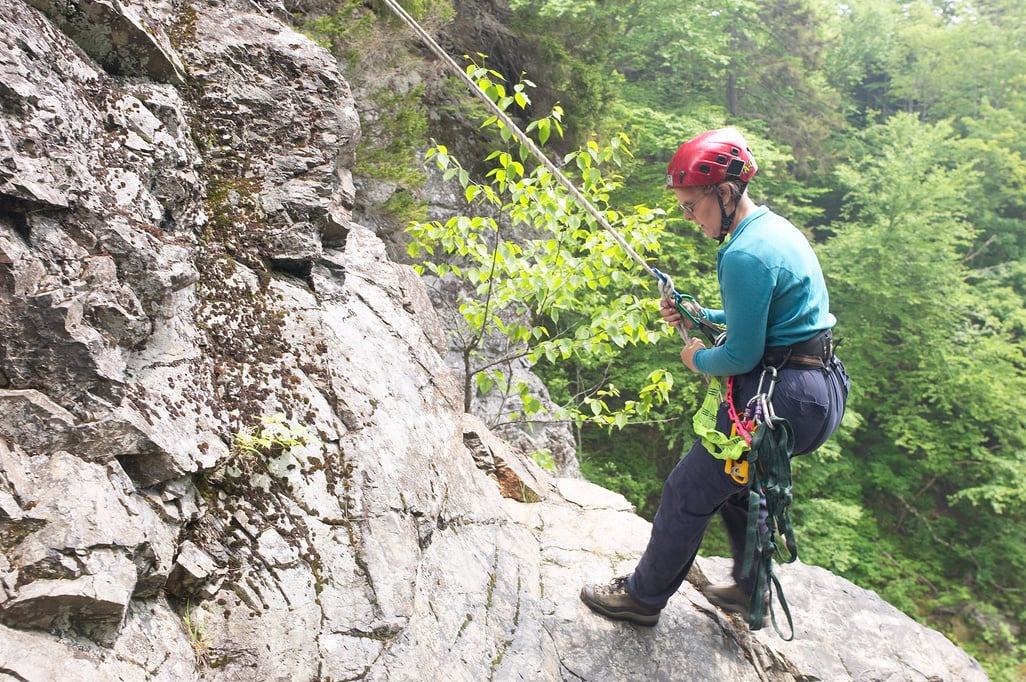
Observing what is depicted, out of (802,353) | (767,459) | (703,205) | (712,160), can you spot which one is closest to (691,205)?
(703,205)

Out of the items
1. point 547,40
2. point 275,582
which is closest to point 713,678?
point 275,582

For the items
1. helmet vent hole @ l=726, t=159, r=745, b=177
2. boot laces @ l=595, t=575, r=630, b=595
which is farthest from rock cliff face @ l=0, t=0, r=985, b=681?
helmet vent hole @ l=726, t=159, r=745, b=177

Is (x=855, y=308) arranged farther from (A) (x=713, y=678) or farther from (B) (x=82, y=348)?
(B) (x=82, y=348)

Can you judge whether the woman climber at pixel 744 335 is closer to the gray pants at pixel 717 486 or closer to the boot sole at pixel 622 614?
the gray pants at pixel 717 486

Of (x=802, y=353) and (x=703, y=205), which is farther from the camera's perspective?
(x=703, y=205)

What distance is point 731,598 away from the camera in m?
3.61

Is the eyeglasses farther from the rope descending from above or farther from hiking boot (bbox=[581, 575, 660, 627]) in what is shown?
hiking boot (bbox=[581, 575, 660, 627])

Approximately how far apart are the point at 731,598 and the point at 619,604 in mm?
704

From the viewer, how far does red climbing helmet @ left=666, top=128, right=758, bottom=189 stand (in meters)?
2.78

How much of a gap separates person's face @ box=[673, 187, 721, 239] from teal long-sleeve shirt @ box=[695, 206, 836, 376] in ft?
0.54

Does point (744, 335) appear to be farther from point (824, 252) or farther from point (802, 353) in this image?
point (824, 252)

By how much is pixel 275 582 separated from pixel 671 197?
35.7 ft

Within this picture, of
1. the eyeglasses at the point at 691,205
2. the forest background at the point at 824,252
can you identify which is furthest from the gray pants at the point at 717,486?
the forest background at the point at 824,252

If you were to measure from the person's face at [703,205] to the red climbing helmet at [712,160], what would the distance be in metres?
0.04
